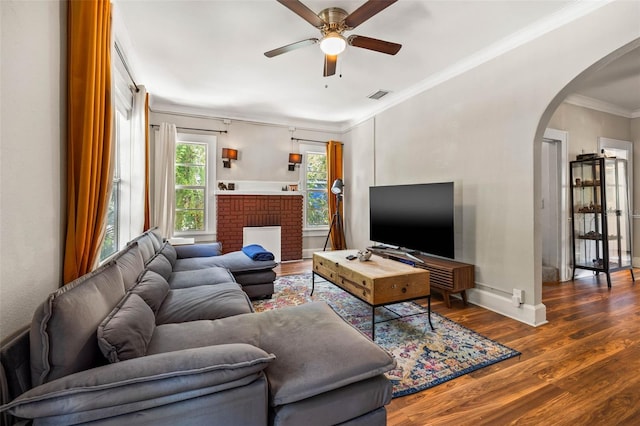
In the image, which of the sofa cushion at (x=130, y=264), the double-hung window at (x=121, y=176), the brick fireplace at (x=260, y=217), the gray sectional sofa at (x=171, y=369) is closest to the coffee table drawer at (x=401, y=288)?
the gray sectional sofa at (x=171, y=369)

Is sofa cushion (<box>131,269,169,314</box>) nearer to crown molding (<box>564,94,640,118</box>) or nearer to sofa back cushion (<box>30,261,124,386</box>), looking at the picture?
sofa back cushion (<box>30,261,124,386</box>)

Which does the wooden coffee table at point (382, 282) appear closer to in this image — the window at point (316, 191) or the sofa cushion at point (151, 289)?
the sofa cushion at point (151, 289)

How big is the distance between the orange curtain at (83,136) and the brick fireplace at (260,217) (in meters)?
3.31

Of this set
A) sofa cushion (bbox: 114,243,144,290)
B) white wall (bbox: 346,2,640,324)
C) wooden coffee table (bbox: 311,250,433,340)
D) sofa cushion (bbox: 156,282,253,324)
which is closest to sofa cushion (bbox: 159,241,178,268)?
sofa cushion (bbox: 114,243,144,290)

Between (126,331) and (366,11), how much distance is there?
2312mm

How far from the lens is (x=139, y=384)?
843 mm

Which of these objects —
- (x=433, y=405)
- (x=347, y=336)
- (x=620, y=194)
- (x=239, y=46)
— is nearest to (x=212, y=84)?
(x=239, y=46)

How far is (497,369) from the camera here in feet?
6.26

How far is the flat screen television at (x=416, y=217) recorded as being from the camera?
3061mm

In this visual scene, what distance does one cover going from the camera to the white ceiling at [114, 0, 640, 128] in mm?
2318

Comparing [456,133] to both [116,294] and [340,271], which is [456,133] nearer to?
[340,271]

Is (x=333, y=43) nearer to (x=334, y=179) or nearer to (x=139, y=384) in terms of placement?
(x=139, y=384)

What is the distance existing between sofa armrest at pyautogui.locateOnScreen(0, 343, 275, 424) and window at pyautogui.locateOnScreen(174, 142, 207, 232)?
4288 mm

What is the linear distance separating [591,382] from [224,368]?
2.26 meters
